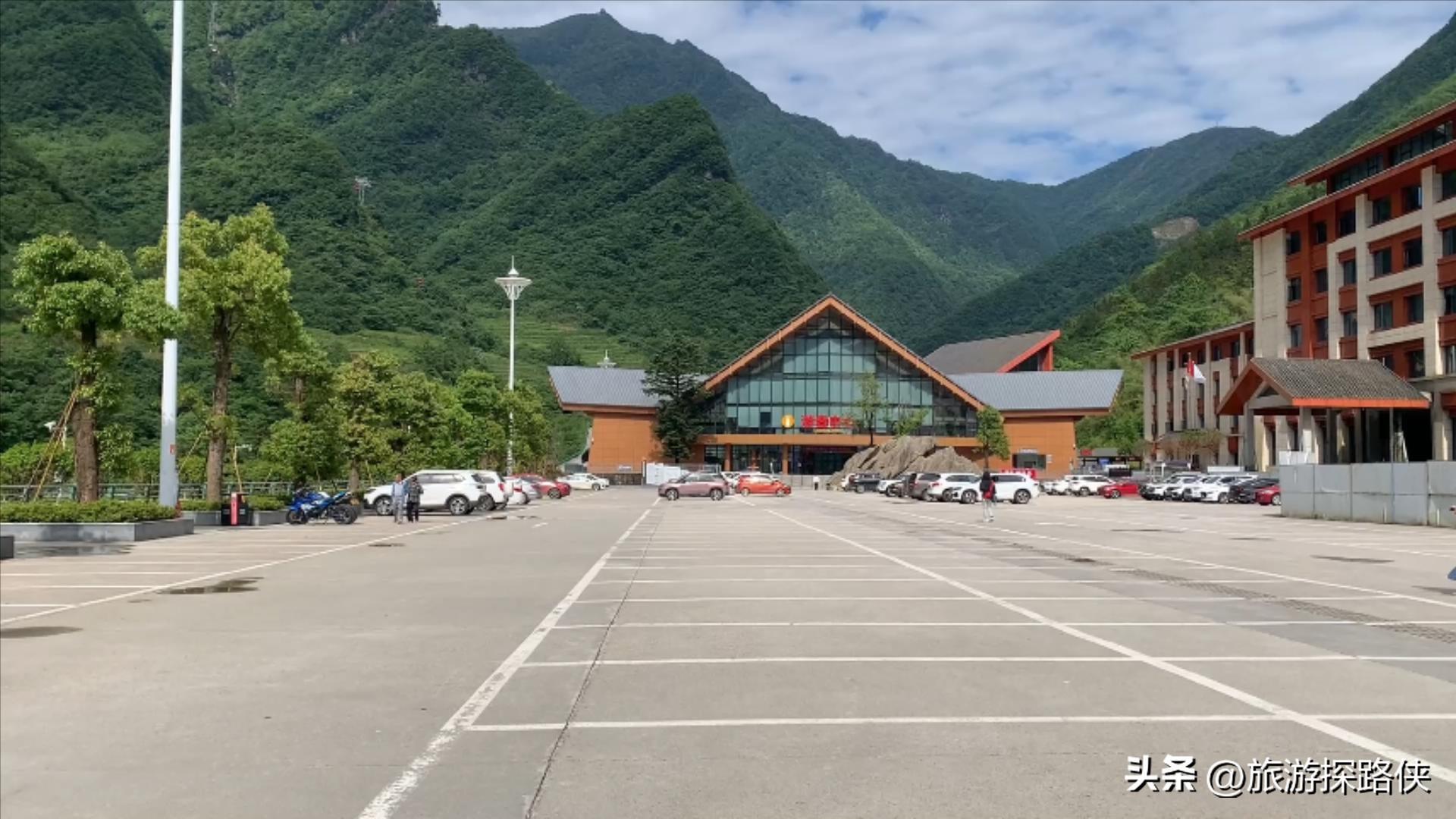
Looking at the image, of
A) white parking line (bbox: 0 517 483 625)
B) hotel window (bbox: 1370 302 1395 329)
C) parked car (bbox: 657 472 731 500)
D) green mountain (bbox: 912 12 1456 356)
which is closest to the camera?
white parking line (bbox: 0 517 483 625)

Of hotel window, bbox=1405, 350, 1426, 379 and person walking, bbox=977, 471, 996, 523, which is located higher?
hotel window, bbox=1405, 350, 1426, 379

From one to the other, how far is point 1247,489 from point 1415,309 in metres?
12.5

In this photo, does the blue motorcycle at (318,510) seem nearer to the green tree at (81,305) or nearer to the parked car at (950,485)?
the green tree at (81,305)

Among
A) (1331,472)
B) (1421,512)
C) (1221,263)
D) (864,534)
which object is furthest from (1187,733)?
(1221,263)

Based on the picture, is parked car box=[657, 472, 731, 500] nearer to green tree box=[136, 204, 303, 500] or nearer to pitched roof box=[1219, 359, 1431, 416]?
pitched roof box=[1219, 359, 1431, 416]

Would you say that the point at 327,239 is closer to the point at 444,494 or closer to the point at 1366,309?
the point at 444,494

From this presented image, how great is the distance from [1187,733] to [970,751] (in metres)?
1.54

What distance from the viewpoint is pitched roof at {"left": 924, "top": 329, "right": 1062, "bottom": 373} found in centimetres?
12250

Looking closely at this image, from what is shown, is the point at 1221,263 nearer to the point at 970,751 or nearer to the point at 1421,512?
the point at 1421,512

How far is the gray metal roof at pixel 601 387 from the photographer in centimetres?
10194

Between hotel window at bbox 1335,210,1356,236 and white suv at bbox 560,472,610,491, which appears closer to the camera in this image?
hotel window at bbox 1335,210,1356,236

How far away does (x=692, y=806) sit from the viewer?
20.2ft

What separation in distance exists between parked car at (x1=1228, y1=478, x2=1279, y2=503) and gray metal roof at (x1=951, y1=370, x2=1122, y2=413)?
1809 inches

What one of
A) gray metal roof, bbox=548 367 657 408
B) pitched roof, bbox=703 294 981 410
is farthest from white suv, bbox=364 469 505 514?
pitched roof, bbox=703 294 981 410
